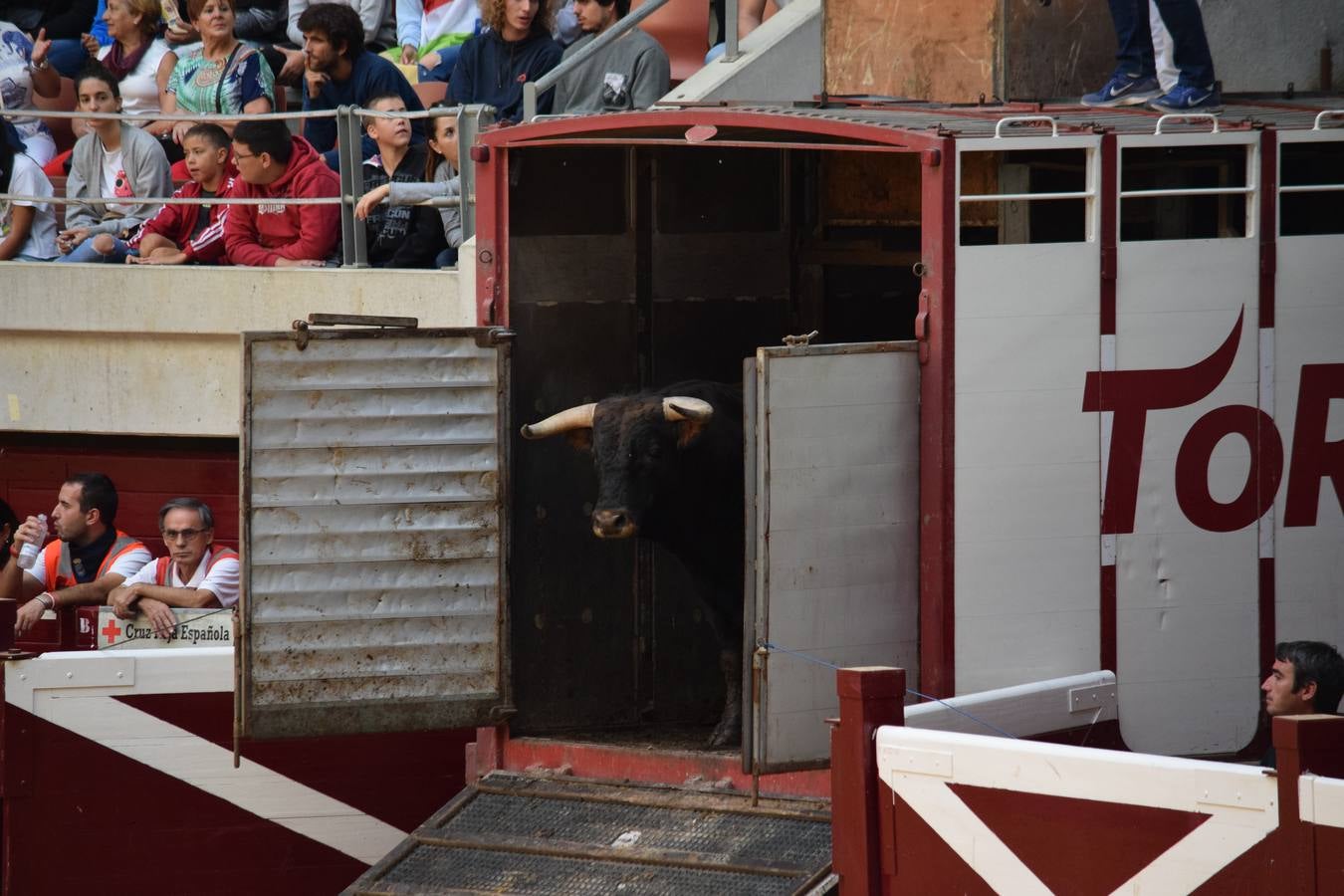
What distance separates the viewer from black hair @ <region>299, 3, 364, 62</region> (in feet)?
41.7

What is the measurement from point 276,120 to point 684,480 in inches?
213

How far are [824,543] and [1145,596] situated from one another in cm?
121

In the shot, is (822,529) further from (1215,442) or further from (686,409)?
(1215,442)

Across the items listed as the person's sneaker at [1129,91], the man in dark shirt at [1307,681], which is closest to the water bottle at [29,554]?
the person's sneaker at [1129,91]

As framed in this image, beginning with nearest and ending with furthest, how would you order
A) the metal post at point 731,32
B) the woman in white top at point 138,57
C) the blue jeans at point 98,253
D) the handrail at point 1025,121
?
the handrail at point 1025,121
the metal post at point 731,32
the blue jeans at point 98,253
the woman in white top at point 138,57

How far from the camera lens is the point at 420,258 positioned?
12.3m

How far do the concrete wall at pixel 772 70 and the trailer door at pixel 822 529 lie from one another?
186 inches

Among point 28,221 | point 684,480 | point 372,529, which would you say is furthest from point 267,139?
point 684,480

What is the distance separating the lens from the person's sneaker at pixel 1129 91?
8.65 m

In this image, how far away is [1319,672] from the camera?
7020 millimetres

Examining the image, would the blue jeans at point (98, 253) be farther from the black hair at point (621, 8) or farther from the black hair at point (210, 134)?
the black hair at point (621, 8)

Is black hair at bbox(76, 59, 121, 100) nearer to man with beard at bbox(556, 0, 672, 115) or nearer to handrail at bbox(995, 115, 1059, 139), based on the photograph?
man with beard at bbox(556, 0, 672, 115)

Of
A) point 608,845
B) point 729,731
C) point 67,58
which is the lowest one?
point 608,845

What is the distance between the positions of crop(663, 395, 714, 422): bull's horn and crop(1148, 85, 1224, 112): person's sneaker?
213 centimetres
